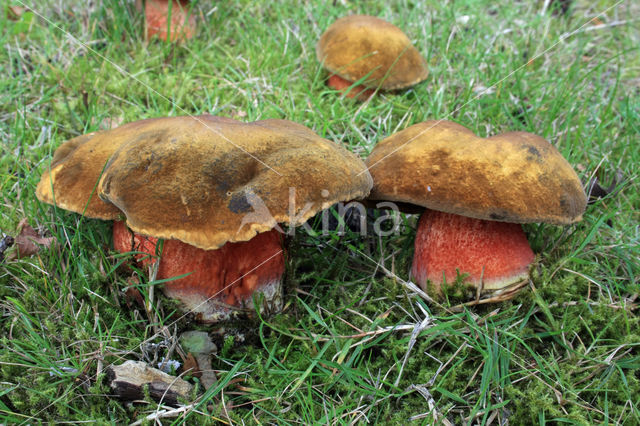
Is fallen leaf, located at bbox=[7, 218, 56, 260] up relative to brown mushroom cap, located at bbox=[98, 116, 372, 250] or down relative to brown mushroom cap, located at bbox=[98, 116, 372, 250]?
down

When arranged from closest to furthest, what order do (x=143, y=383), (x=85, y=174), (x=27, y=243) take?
(x=143, y=383) → (x=85, y=174) → (x=27, y=243)

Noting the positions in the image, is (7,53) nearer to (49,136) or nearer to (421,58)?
(49,136)

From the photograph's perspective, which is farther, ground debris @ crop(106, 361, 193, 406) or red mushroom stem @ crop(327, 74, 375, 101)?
red mushroom stem @ crop(327, 74, 375, 101)

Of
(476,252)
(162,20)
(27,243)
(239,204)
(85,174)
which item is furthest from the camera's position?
(162,20)

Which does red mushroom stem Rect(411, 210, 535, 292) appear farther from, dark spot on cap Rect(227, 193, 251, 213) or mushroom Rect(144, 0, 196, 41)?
mushroom Rect(144, 0, 196, 41)

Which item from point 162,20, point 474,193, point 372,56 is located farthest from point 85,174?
point 162,20

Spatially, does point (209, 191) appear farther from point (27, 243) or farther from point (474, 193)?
point (27, 243)

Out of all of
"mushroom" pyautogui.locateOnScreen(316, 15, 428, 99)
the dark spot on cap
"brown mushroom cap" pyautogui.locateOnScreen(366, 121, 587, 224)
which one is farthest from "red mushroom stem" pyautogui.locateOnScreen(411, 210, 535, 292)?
"mushroom" pyautogui.locateOnScreen(316, 15, 428, 99)

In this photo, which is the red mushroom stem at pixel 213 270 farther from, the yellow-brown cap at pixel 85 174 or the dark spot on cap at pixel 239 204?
the dark spot on cap at pixel 239 204
